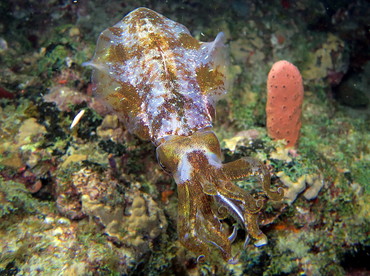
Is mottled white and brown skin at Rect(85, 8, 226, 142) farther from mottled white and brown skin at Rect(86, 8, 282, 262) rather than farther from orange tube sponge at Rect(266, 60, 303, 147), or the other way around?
orange tube sponge at Rect(266, 60, 303, 147)

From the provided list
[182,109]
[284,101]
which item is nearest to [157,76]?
[182,109]

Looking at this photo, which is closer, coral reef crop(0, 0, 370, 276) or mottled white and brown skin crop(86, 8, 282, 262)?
mottled white and brown skin crop(86, 8, 282, 262)

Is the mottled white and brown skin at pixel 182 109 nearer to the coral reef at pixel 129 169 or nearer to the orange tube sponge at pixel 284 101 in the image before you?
the coral reef at pixel 129 169

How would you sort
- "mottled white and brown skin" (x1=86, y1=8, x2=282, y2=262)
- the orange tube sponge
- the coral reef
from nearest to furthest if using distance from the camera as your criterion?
"mottled white and brown skin" (x1=86, y1=8, x2=282, y2=262) → the coral reef → the orange tube sponge

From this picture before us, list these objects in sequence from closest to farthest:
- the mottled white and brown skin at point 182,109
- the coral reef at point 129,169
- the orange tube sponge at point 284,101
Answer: the mottled white and brown skin at point 182,109
the coral reef at point 129,169
the orange tube sponge at point 284,101

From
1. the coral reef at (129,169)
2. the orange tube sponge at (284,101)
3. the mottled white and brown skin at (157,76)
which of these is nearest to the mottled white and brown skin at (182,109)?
the mottled white and brown skin at (157,76)

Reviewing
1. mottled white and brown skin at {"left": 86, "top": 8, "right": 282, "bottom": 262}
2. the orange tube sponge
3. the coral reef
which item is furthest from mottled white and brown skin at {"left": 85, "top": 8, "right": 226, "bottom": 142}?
the orange tube sponge
